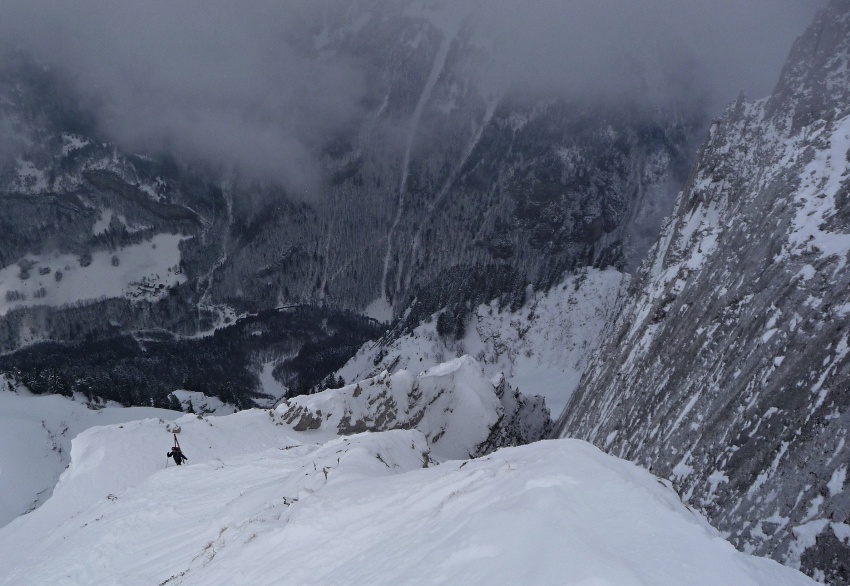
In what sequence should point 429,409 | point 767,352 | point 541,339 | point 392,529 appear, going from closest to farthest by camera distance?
1. point 392,529
2. point 767,352
3. point 429,409
4. point 541,339

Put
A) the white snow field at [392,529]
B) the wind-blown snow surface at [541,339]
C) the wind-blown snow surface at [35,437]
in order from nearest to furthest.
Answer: the white snow field at [392,529]
the wind-blown snow surface at [35,437]
the wind-blown snow surface at [541,339]

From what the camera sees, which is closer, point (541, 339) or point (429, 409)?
point (429, 409)

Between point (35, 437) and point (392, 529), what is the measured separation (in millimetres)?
80589

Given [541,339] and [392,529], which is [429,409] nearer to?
[392,529]

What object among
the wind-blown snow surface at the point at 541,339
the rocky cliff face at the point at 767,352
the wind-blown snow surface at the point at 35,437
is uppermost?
the rocky cliff face at the point at 767,352

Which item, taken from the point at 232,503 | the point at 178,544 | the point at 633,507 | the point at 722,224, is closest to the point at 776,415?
the point at 633,507

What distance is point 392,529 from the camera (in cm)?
1191

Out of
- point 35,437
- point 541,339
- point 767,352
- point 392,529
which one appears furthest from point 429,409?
point 35,437

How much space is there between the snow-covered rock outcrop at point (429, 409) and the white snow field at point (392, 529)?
20394mm

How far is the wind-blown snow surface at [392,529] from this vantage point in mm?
7781

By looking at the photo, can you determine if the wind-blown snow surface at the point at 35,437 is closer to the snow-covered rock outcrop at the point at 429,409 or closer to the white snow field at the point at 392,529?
the snow-covered rock outcrop at the point at 429,409

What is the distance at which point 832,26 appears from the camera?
148 ft

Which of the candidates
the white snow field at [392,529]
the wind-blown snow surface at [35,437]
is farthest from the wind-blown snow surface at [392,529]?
the wind-blown snow surface at [35,437]

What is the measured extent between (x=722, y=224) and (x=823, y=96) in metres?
12.8
